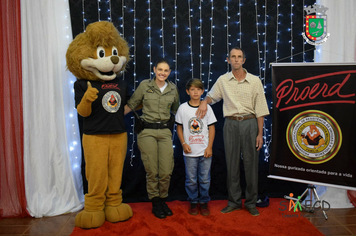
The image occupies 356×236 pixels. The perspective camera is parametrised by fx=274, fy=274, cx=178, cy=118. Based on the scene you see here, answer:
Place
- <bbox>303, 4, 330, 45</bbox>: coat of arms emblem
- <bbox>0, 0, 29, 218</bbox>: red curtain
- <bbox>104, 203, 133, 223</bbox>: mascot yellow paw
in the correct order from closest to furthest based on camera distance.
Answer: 1. <bbox>104, 203, 133, 223</bbox>: mascot yellow paw
2. <bbox>0, 0, 29, 218</bbox>: red curtain
3. <bbox>303, 4, 330, 45</bbox>: coat of arms emblem

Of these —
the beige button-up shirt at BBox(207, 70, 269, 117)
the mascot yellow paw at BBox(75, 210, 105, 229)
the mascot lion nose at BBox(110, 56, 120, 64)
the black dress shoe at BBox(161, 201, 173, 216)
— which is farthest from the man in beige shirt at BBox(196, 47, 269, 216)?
the mascot yellow paw at BBox(75, 210, 105, 229)

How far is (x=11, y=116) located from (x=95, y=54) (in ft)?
3.45

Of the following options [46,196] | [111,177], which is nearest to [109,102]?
[111,177]

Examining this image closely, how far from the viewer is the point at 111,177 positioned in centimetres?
258

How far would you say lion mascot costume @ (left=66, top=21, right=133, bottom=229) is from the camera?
2422 millimetres

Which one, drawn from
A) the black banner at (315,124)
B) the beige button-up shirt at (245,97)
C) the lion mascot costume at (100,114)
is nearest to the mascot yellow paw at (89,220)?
the lion mascot costume at (100,114)

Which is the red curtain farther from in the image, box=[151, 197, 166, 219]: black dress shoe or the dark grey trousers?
the dark grey trousers

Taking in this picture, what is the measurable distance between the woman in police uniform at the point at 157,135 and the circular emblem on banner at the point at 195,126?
0.23 m

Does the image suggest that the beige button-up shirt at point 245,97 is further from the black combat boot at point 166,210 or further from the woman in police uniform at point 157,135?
the black combat boot at point 166,210

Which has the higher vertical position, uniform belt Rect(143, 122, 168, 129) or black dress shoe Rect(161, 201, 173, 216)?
uniform belt Rect(143, 122, 168, 129)

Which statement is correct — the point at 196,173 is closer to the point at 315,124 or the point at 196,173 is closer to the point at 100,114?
the point at 100,114

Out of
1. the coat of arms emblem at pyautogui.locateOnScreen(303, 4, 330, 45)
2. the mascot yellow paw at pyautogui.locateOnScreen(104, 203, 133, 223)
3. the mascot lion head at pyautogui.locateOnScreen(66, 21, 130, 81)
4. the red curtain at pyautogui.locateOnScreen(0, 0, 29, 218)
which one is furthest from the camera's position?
the coat of arms emblem at pyautogui.locateOnScreen(303, 4, 330, 45)

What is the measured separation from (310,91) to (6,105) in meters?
2.93

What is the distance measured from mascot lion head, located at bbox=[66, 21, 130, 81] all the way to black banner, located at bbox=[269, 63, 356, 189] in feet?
5.20
